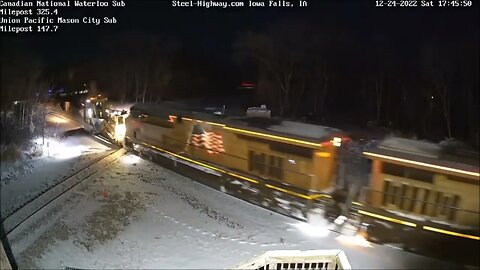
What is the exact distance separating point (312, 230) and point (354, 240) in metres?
0.30

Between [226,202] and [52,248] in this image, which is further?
[226,202]

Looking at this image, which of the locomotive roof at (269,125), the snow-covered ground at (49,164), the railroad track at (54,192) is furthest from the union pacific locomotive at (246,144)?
the snow-covered ground at (49,164)

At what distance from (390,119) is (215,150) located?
3.82 feet

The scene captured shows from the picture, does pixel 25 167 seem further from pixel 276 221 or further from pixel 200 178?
pixel 276 221

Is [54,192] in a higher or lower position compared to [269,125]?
lower

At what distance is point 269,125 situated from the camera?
→ 204 centimetres

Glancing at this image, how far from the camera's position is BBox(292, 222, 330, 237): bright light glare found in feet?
7.39

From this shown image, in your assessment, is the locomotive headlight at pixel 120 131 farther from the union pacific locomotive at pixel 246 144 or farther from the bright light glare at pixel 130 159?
the bright light glare at pixel 130 159

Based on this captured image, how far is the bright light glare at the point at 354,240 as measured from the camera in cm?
224

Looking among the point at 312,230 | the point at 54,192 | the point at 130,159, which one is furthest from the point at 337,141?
the point at 54,192

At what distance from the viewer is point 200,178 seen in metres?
2.42

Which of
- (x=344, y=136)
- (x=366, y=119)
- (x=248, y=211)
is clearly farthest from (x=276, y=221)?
(x=366, y=119)

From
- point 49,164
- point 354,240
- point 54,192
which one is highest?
point 49,164

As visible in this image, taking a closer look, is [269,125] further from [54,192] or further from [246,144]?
[54,192]
